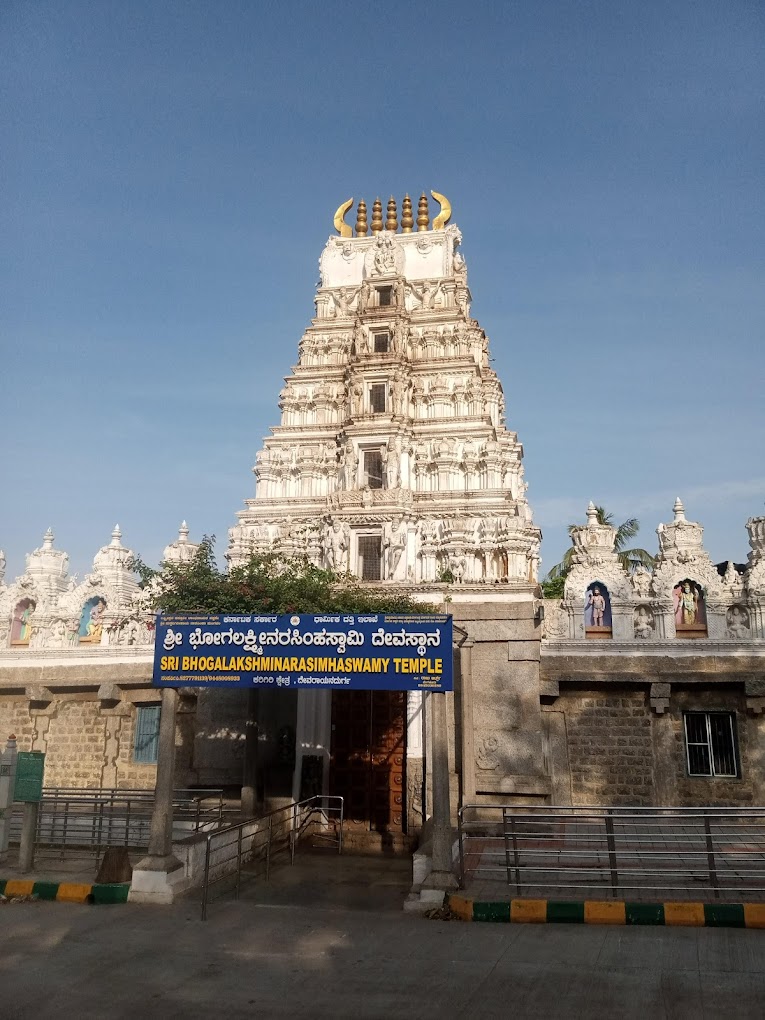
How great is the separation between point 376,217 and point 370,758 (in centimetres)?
2176

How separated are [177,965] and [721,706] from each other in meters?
12.7

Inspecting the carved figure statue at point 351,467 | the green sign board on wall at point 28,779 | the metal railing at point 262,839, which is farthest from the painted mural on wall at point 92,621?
the green sign board on wall at point 28,779

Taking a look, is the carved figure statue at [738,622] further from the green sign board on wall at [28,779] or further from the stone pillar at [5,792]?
the stone pillar at [5,792]

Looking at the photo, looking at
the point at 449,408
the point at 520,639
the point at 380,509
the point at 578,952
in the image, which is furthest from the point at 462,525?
the point at 578,952

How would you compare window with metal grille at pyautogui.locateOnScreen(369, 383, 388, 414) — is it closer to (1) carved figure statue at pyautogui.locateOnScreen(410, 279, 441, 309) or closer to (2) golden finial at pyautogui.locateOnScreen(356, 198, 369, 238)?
(1) carved figure statue at pyautogui.locateOnScreen(410, 279, 441, 309)

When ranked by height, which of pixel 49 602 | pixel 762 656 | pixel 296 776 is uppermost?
pixel 49 602

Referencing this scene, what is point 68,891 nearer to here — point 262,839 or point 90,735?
point 262,839

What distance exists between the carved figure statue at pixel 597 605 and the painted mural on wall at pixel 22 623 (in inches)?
685

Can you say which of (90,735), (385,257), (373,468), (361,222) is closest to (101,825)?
(90,735)

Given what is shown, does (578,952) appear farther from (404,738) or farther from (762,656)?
(762,656)

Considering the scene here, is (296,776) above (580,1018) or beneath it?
above

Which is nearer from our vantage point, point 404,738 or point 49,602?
point 404,738

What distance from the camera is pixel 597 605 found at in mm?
19609

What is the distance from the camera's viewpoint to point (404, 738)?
16828 mm
